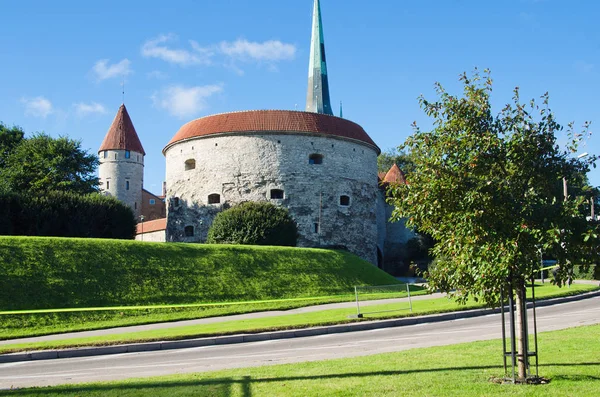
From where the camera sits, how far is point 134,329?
15.5 metres

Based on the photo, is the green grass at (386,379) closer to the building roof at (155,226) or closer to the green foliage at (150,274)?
the green foliage at (150,274)

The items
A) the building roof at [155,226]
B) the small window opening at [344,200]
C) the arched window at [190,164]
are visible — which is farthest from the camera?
the building roof at [155,226]

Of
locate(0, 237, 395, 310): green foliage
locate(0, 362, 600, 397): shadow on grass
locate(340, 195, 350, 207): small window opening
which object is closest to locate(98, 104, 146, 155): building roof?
locate(340, 195, 350, 207): small window opening

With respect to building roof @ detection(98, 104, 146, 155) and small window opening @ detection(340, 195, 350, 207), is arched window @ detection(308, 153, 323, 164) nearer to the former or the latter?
small window opening @ detection(340, 195, 350, 207)

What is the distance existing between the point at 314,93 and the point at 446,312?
44.6 metres

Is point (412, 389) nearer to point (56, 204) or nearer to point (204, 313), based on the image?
point (204, 313)

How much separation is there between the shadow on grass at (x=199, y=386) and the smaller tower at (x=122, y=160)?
51079 mm

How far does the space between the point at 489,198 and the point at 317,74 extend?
5294 cm

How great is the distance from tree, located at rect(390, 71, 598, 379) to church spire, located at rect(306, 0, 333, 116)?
50452 millimetres

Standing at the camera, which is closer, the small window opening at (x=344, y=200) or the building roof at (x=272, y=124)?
the building roof at (x=272, y=124)

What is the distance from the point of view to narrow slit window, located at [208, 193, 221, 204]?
39094 millimetres

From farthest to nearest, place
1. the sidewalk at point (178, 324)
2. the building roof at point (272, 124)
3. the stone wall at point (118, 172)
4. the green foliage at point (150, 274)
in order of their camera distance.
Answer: the stone wall at point (118, 172) < the building roof at point (272, 124) < the green foliage at point (150, 274) < the sidewalk at point (178, 324)

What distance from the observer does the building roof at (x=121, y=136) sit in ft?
187

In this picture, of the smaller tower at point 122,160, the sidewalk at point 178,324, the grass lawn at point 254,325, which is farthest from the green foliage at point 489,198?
the smaller tower at point 122,160
